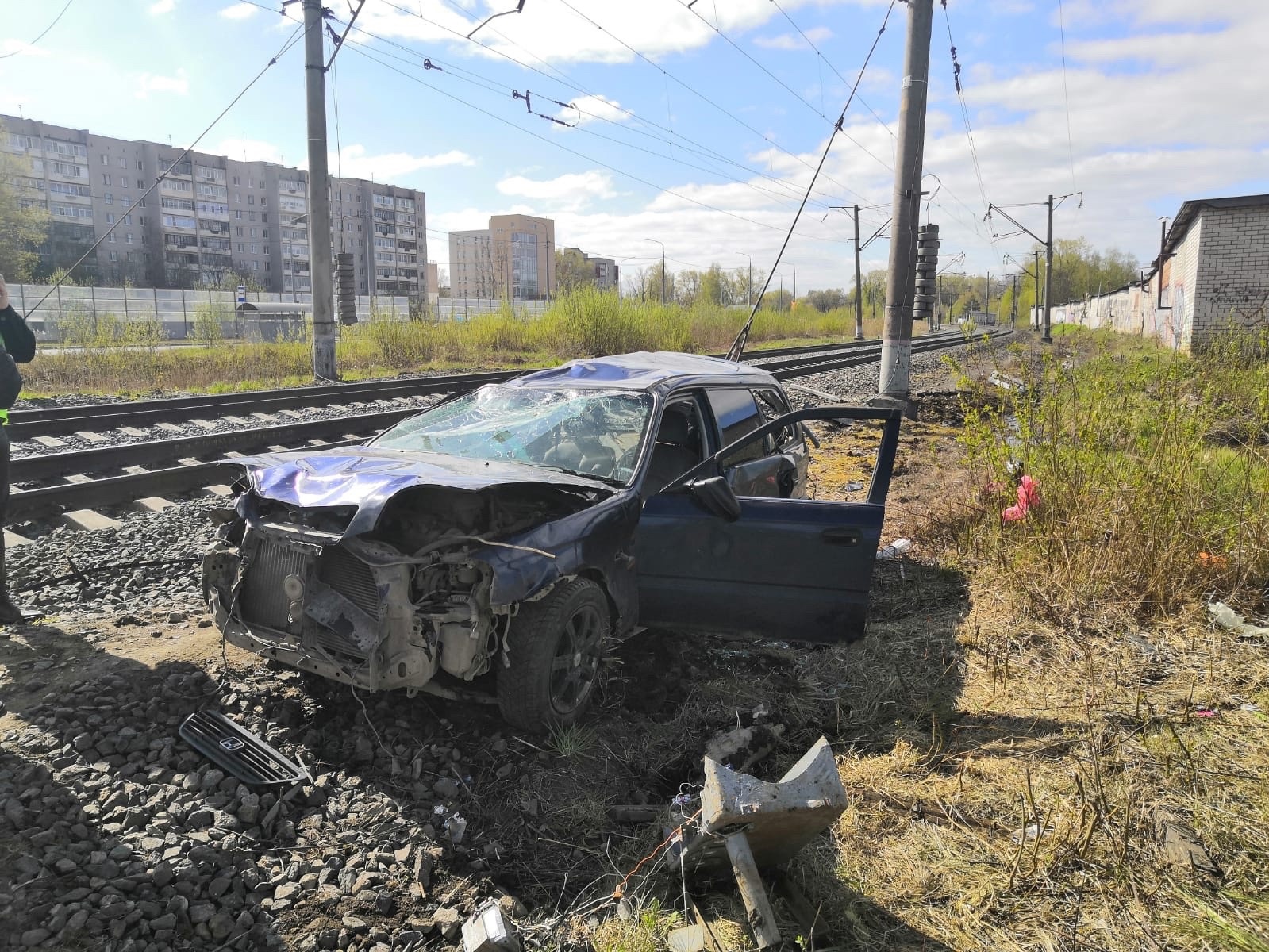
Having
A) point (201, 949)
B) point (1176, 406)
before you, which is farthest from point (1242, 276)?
point (201, 949)

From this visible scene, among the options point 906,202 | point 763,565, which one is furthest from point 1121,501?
point 906,202

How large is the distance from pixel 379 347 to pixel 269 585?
851 inches

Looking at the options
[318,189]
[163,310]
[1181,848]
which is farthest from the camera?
[163,310]

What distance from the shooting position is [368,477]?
3607mm

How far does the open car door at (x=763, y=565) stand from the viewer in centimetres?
437

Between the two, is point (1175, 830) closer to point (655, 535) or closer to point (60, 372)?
point (655, 535)

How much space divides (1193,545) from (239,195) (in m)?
123

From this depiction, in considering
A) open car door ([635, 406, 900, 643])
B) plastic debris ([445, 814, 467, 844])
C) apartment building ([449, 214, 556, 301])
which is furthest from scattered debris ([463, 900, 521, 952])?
apartment building ([449, 214, 556, 301])

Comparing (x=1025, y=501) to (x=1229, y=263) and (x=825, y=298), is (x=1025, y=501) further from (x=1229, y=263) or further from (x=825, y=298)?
(x=825, y=298)

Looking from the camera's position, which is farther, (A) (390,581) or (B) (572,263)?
(B) (572,263)

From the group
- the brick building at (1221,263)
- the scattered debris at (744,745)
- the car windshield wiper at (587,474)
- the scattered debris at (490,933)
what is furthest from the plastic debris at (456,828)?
the brick building at (1221,263)

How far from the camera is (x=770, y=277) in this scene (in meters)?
9.76

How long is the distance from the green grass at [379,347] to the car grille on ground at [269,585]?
14.3m

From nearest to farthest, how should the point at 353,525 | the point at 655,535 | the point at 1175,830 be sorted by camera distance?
1. the point at 1175,830
2. the point at 353,525
3. the point at 655,535
